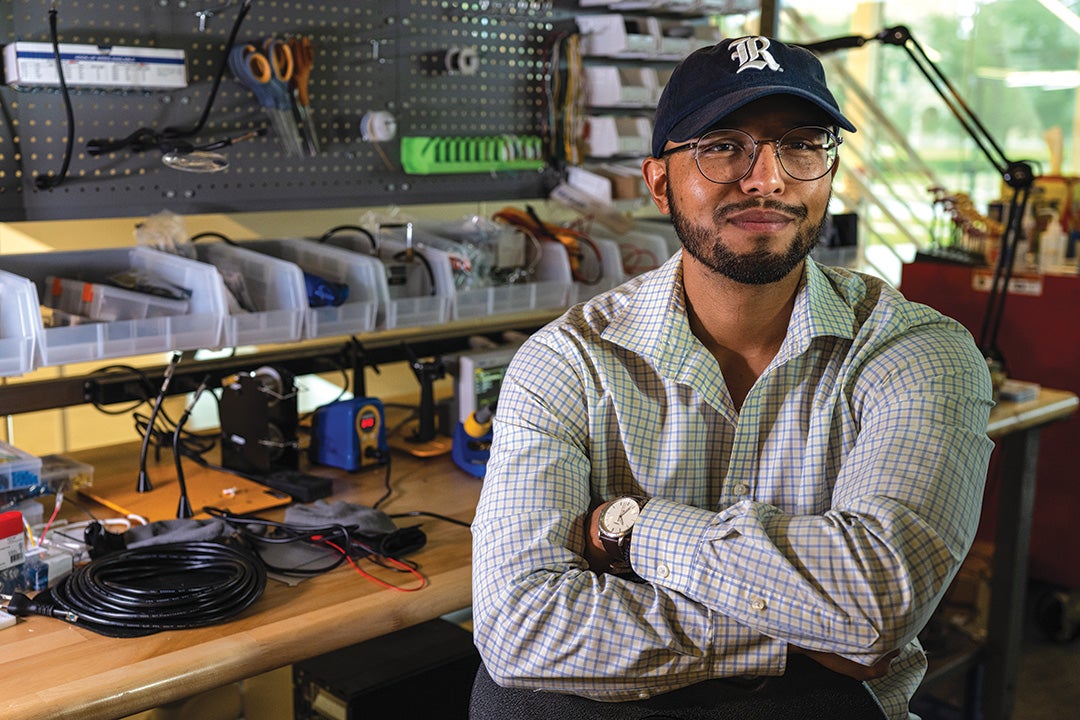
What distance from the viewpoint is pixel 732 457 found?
1527 millimetres

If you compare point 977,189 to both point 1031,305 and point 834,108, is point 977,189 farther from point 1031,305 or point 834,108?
point 834,108

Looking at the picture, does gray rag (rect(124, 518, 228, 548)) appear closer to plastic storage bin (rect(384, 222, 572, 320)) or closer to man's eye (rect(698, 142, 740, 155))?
plastic storage bin (rect(384, 222, 572, 320))

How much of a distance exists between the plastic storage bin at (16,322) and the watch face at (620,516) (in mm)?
1020

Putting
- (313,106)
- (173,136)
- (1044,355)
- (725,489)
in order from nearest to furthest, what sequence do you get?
(725,489) → (173,136) → (313,106) → (1044,355)

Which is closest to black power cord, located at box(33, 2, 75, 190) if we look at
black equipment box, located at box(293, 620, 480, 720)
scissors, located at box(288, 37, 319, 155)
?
scissors, located at box(288, 37, 319, 155)

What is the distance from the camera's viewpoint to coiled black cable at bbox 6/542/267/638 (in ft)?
4.80

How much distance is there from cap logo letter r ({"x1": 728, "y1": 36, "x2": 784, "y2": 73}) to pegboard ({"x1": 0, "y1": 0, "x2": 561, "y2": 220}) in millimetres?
1268

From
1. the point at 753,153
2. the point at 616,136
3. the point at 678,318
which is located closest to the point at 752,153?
the point at 753,153

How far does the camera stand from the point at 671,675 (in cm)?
130

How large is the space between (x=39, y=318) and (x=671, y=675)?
120 cm

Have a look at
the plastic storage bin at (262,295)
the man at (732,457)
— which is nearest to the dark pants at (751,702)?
the man at (732,457)

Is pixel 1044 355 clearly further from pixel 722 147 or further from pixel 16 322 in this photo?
pixel 16 322

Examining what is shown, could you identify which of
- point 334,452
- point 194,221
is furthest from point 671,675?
point 194,221

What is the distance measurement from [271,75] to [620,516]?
1413 millimetres
